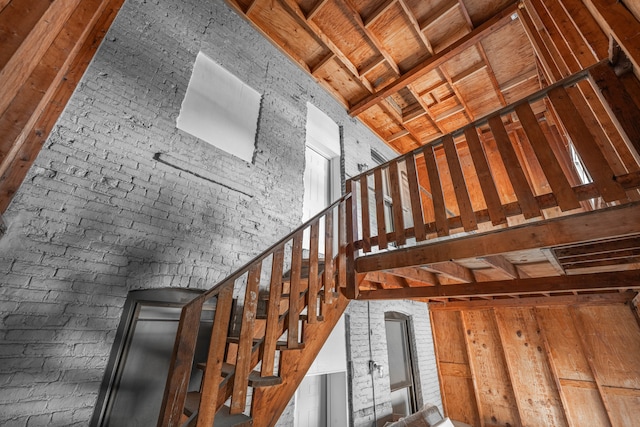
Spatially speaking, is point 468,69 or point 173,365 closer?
point 173,365

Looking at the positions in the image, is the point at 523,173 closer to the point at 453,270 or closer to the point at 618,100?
the point at 618,100

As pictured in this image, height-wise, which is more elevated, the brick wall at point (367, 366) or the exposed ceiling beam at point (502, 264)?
the exposed ceiling beam at point (502, 264)

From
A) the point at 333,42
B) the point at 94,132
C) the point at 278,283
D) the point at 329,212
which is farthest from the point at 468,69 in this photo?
the point at 94,132

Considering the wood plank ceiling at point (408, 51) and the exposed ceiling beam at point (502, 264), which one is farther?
the wood plank ceiling at point (408, 51)

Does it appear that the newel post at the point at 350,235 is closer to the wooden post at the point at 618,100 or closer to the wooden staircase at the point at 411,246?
the wooden staircase at the point at 411,246

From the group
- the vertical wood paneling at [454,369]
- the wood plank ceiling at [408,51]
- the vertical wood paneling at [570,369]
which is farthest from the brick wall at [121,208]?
the vertical wood paneling at [570,369]

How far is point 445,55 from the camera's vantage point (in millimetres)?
4344

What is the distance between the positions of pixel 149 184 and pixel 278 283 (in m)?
1.48

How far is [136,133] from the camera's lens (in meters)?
2.35

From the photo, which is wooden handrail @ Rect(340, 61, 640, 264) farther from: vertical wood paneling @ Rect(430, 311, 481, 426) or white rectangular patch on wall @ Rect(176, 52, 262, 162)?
vertical wood paneling @ Rect(430, 311, 481, 426)

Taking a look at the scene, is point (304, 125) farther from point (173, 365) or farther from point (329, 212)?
point (173, 365)

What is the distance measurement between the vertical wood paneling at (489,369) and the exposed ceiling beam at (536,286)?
3.19 metres

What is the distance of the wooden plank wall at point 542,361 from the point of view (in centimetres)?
412

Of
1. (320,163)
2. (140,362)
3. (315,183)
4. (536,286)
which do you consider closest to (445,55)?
(320,163)
